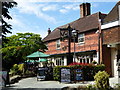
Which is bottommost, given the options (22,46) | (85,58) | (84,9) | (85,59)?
(85,59)

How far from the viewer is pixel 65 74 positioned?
52.2 feet

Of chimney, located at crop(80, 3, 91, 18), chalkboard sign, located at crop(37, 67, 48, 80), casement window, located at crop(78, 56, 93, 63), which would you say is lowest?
chalkboard sign, located at crop(37, 67, 48, 80)

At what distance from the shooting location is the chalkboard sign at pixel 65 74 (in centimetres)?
1570

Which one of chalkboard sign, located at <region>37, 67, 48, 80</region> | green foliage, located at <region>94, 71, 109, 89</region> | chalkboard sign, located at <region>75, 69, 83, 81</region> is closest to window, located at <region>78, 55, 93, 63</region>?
chalkboard sign, located at <region>37, 67, 48, 80</region>

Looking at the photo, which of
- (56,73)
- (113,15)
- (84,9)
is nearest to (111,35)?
(113,15)

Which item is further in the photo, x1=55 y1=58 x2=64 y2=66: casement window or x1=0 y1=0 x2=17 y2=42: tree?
x1=55 y1=58 x2=64 y2=66: casement window

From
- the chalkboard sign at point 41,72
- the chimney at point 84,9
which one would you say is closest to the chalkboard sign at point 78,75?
the chalkboard sign at point 41,72

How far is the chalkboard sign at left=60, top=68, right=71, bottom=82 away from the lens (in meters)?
15.7

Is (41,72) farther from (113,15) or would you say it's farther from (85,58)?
(113,15)

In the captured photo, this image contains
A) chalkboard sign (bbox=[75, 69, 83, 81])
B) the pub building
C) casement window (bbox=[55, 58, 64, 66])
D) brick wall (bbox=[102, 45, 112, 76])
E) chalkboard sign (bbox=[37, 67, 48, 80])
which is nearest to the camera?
chalkboard sign (bbox=[75, 69, 83, 81])

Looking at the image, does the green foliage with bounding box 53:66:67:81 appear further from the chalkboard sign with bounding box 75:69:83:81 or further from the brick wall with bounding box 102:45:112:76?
the brick wall with bounding box 102:45:112:76

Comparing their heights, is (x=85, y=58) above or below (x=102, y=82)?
above

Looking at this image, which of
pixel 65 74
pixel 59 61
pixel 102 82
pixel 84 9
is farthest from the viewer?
pixel 59 61

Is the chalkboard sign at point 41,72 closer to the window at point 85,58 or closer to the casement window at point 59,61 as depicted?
the window at point 85,58
